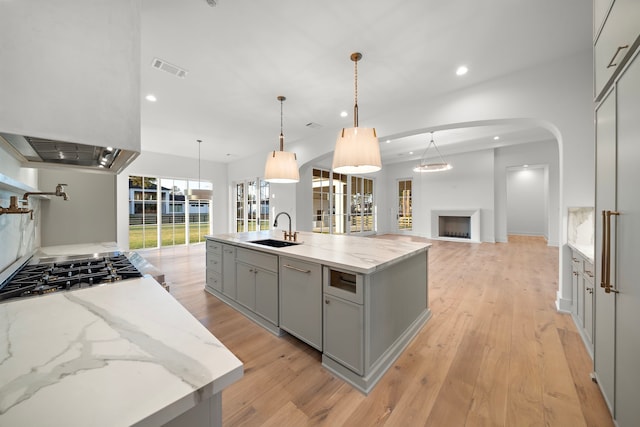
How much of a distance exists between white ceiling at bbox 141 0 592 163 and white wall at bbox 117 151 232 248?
3.01 meters

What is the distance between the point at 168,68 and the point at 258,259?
263cm

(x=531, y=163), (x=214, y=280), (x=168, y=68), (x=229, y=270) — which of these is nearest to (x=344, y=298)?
(x=229, y=270)

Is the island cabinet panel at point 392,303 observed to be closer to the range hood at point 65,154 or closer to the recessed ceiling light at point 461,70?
the range hood at point 65,154

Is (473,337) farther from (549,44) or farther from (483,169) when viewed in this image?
(483,169)

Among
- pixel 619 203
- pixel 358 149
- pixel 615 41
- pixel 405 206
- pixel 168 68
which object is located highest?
pixel 168 68

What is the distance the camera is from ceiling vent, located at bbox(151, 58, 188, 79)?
2834mm

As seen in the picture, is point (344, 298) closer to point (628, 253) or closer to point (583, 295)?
point (628, 253)

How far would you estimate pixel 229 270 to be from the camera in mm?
2955

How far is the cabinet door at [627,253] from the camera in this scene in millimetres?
1114

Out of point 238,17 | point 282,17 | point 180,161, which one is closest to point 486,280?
point 282,17

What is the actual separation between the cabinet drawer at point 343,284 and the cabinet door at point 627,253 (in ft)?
4.25

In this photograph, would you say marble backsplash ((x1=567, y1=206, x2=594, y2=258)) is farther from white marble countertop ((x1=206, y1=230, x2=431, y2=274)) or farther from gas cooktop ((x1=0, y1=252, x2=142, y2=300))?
gas cooktop ((x1=0, y1=252, x2=142, y2=300))

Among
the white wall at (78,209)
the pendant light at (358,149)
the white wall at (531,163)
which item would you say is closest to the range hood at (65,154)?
the white wall at (78,209)

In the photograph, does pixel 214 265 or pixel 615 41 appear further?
pixel 214 265
